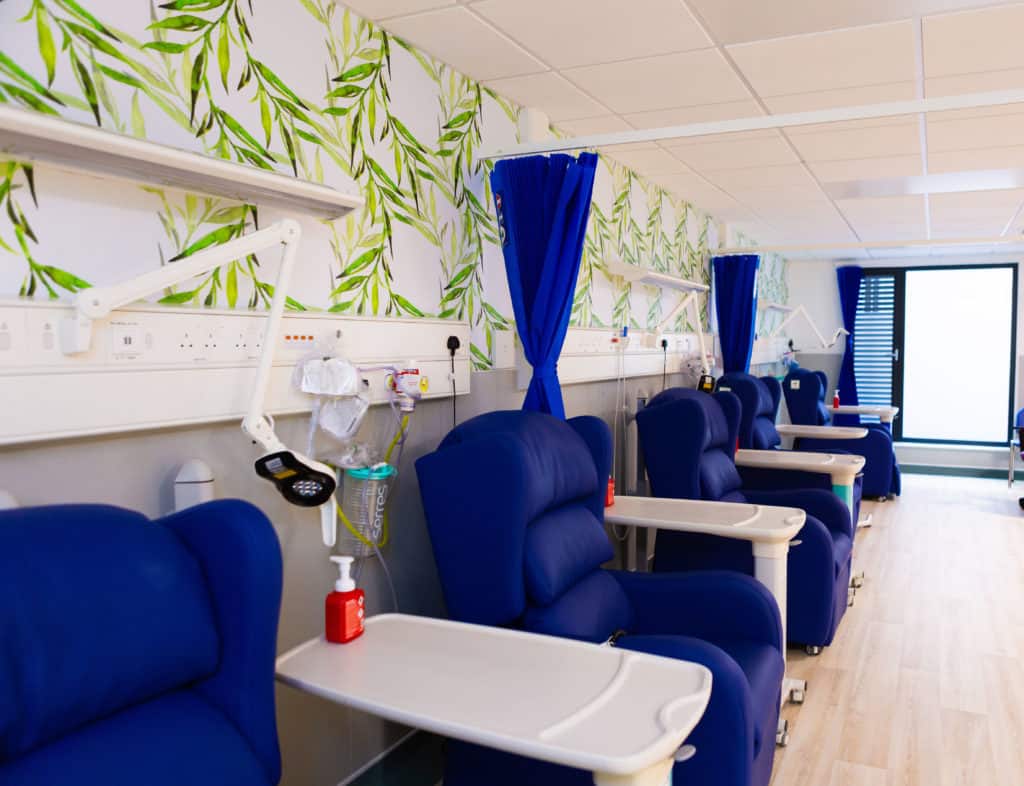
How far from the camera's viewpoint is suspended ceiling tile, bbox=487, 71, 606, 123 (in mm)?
2896

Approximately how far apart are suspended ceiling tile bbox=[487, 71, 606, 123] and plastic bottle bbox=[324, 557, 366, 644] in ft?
6.07

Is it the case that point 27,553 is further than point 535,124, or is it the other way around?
point 535,124

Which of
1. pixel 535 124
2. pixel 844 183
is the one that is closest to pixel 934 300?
pixel 844 183

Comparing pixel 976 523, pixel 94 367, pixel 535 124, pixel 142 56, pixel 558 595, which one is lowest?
pixel 976 523

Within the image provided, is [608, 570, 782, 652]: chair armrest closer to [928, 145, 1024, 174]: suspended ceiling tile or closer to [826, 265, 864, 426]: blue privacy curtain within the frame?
[928, 145, 1024, 174]: suspended ceiling tile

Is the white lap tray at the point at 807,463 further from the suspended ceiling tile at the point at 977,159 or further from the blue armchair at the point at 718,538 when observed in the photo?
the suspended ceiling tile at the point at 977,159

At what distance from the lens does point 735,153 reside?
392cm

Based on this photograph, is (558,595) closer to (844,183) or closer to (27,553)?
(27,553)

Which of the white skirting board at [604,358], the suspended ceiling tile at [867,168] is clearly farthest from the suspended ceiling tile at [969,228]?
the white skirting board at [604,358]

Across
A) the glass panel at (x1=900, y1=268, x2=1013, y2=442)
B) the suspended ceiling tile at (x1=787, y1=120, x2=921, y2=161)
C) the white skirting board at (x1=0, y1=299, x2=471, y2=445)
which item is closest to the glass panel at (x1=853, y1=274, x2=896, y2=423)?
the glass panel at (x1=900, y1=268, x2=1013, y2=442)

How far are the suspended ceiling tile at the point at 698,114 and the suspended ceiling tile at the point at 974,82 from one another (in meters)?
0.61

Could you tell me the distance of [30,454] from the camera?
150cm

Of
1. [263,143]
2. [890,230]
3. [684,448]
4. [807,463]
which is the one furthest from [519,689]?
[890,230]

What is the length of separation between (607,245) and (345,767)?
264 cm
